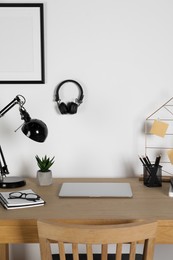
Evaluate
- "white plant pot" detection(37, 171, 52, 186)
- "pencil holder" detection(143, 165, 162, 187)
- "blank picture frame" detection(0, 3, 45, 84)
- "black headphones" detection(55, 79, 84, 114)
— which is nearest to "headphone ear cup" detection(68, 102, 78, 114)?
"black headphones" detection(55, 79, 84, 114)

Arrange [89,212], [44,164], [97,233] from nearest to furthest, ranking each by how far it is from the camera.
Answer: [97,233] < [89,212] < [44,164]

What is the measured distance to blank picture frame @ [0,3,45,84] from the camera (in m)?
2.10

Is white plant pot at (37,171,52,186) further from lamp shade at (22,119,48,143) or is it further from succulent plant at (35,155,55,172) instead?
lamp shade at (22,119,48,143)

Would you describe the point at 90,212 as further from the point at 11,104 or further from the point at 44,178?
the point at 11,104

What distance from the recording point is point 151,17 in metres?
2.09

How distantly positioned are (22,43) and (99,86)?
1.59 ft

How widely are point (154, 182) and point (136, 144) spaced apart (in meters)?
0.30

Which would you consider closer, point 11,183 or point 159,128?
point 11,183

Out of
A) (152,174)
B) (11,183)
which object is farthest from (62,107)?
(152,174)

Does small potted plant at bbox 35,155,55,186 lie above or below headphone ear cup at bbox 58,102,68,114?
below

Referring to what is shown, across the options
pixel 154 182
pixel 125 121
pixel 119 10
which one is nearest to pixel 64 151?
pixel 125 121

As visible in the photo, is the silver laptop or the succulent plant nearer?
the silver laptop

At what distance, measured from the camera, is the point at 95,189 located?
1.93m

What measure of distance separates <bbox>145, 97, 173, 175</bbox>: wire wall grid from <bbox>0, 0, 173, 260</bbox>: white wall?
0.11 ft
